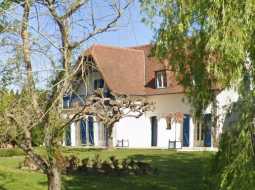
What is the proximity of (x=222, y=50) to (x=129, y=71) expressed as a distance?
3025 cm

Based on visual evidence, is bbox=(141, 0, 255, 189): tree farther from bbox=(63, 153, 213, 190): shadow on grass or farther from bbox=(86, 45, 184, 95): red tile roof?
bbox=(86, 45, 184, 95): red tile roof

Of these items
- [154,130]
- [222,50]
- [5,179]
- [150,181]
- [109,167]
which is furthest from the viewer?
[154,130]

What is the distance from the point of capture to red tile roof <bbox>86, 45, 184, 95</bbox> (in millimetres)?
37031

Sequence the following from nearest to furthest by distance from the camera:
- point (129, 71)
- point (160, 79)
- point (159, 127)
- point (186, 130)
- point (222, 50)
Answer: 1. point (222, 50)
2. point (186, 130)
3. point (159, 127)
4. point (160, 79)
5. point (129, 71)

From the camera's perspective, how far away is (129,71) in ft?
129

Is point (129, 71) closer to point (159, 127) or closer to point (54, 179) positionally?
point (159, 127)

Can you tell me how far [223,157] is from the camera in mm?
10438

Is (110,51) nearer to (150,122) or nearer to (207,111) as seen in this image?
→ (150,122)

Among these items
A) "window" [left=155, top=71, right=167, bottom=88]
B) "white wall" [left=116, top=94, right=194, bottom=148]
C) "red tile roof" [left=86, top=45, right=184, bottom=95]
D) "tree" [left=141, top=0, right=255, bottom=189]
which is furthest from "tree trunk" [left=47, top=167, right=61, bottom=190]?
"window" [left=155, top=71, right=167, bottom=88]

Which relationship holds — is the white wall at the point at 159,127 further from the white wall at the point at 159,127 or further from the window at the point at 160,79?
the window at the point at 160,79

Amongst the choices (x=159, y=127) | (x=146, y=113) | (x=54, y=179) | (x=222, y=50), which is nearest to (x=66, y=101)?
(x=54, y=179)

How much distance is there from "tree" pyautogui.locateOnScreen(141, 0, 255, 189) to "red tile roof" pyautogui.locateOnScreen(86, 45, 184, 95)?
2482 cm

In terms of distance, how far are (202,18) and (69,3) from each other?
238 cm

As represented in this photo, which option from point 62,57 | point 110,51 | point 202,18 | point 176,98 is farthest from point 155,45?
point 110,51
